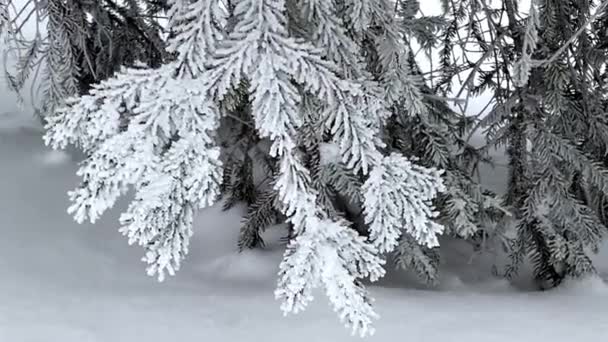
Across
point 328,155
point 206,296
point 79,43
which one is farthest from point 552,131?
point 79,43

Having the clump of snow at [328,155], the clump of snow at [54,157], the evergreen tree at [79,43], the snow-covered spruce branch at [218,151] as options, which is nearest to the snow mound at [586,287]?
the clump of snow at [328,155]

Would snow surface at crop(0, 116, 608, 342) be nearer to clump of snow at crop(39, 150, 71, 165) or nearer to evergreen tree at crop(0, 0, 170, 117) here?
clump of snow at crop(39, 150, 71, 165)

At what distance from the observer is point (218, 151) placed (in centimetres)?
163

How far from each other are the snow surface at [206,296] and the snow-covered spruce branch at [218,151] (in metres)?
1.10

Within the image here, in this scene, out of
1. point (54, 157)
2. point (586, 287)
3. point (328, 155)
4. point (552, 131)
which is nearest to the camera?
point (328, 155)

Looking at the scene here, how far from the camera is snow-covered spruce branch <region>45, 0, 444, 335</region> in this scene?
160 centimetres

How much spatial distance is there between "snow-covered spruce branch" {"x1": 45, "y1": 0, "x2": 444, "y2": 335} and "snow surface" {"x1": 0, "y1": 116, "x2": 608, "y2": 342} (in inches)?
43.4

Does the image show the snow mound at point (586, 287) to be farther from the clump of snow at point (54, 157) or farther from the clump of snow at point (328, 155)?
the clump of snow at point (54, 157)

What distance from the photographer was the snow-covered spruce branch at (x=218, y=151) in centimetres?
160

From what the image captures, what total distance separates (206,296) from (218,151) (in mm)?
1559

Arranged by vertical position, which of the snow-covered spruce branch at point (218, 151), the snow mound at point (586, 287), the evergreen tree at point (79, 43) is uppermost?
the evergreen tree at point (79, 43)

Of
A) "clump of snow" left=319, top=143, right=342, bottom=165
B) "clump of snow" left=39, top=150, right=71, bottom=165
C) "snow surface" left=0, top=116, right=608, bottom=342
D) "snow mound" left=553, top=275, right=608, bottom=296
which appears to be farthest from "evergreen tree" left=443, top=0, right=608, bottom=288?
"clump of snow" left=39, top=150, right=71, bottom=165

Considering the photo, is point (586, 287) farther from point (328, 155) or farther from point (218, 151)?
point (218, 151)

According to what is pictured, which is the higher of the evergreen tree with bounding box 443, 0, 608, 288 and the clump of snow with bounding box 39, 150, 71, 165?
the clump of snow with bounding box 39, 150, 71, 165
